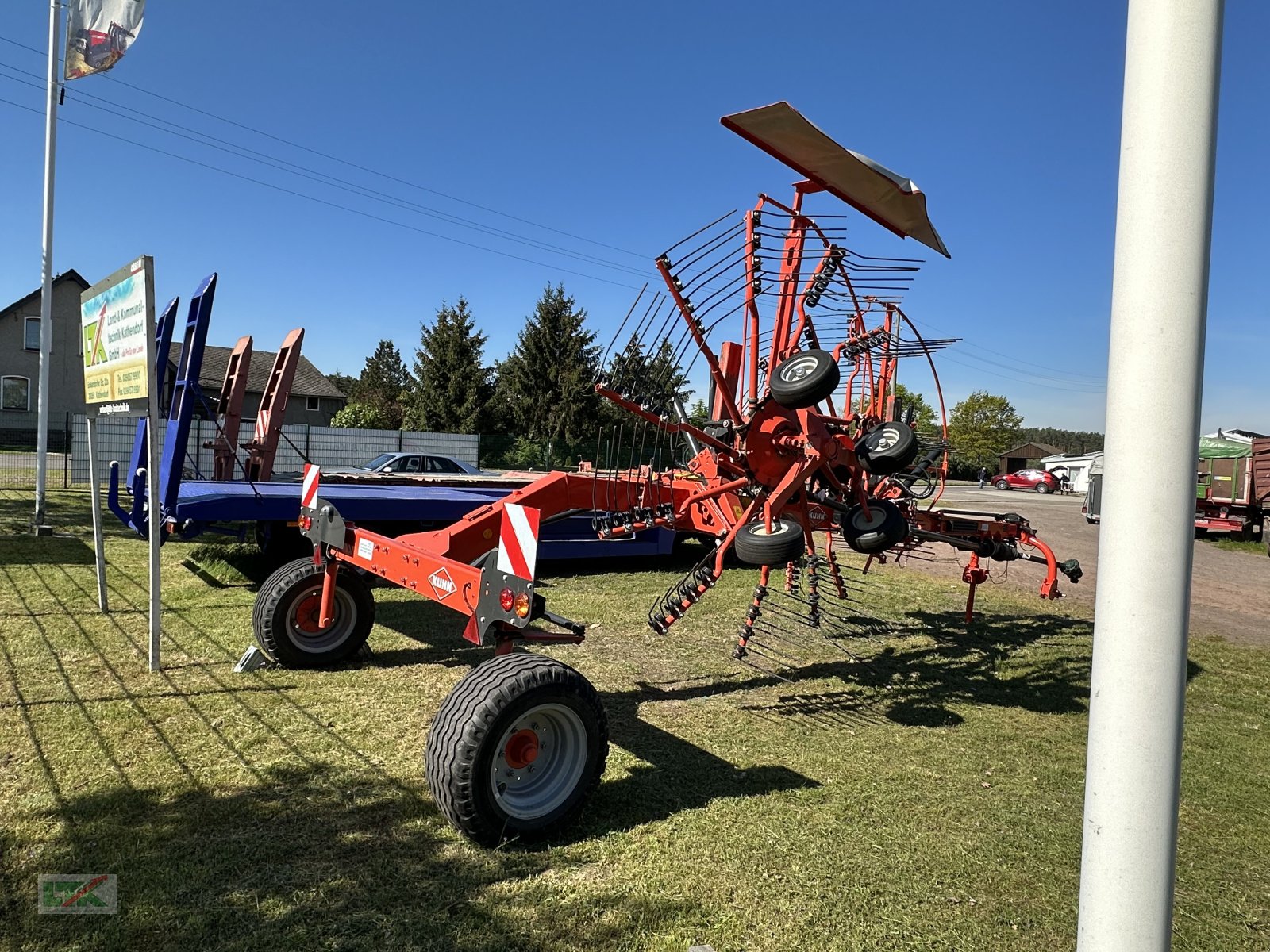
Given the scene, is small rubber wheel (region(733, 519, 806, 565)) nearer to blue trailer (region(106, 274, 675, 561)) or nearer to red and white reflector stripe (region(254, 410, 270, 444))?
blue trailer (region(106, 274, 675, 561))

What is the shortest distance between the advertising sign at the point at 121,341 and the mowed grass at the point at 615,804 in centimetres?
169

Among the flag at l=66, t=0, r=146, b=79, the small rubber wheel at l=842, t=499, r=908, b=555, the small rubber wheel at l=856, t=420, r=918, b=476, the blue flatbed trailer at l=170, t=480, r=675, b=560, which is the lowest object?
the blue flatbed trailer at l=170, t=480, r=675, b=560

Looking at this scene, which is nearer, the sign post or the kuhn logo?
the kuhn logo

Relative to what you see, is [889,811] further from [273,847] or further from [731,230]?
[731,230]

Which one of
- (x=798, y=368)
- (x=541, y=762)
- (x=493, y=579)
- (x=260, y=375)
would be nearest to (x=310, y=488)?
(x=493, y=579)

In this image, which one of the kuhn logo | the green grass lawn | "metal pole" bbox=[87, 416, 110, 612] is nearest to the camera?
the kuhn logo

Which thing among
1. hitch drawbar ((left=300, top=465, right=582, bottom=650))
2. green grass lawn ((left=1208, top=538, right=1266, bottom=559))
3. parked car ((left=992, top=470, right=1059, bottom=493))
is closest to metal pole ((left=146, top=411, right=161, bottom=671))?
hitch drawbar ((left=300, top=465, right=582, bottom=650))

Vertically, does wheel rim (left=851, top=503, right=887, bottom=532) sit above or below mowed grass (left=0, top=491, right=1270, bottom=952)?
above

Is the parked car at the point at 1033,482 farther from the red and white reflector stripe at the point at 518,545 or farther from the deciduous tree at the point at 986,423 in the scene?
the red and white reflector stripe at the point at 518,545

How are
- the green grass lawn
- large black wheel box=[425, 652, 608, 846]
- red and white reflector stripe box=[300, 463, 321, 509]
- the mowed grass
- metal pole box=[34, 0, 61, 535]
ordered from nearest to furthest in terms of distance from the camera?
the mowed grass → large black wheel box=[425, 652, 608, 846] → red and white reflector stripe box=[300, 463, 321, 509] → metal pole box=[34, 0, 61, 535] → the green grass lawn

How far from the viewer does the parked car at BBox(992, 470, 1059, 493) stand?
5125cm

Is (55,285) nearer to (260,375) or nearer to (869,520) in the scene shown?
(260,375)

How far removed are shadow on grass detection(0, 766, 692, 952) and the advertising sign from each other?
9.18ft

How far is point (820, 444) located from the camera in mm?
5273
